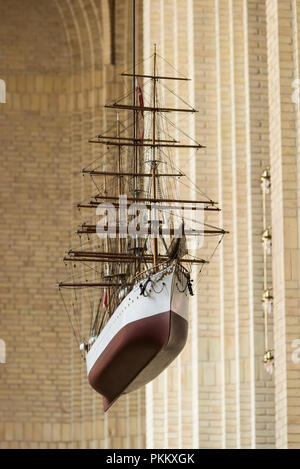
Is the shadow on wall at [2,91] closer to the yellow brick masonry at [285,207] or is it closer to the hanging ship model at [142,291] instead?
the hanging ship model at [142,291]

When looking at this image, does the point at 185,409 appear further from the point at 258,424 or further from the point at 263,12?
the point at 263,12

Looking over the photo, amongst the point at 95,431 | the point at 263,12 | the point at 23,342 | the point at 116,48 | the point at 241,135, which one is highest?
the point at 116,48

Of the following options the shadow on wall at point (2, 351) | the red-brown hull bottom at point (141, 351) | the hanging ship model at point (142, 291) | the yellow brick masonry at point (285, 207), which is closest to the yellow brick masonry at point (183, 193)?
the yellow brick masonry at point (285, 207)

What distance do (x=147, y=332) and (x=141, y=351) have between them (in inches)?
11.7

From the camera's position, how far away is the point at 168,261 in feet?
49.9

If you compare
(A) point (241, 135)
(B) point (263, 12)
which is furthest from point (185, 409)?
(B) point (263, 12)

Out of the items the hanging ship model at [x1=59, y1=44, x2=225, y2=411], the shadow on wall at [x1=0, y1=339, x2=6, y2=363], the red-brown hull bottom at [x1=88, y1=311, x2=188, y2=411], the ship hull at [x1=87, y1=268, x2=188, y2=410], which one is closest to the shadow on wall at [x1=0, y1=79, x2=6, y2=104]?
the shadow on wall at [x1=0, y1=339, x2=6, y2=363]

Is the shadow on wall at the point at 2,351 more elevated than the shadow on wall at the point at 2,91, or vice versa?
the shadow on wall at the point at 2,91

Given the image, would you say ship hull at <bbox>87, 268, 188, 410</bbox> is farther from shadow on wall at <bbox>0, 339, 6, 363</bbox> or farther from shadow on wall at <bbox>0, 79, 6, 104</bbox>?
shadow on wall at <bbox>0, 79, 6, 104</bbox>

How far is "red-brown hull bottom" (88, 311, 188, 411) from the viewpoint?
15.1 metres

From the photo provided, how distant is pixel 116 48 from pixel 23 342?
6115 mm

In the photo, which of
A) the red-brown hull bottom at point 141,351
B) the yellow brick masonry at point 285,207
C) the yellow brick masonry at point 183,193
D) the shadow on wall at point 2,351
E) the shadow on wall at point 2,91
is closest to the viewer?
the yellow brick masonry at point 285,207

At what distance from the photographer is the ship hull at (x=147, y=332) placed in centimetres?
1516

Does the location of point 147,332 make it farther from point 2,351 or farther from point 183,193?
point 2,351
